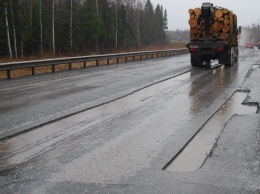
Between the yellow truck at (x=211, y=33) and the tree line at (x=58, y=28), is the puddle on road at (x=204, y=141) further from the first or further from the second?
the tree line at (x=58, y=28)

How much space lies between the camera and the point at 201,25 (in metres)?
22.6

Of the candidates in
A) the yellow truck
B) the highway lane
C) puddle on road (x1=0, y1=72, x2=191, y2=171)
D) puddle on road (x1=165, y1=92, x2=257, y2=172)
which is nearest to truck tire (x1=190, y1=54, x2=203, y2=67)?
the yellow truck

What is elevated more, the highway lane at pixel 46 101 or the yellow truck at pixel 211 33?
the yellow truck at pixel 211 33

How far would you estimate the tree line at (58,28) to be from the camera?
5269cm

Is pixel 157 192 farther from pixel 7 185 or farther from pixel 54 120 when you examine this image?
pixel 54 120

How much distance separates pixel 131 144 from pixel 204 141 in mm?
1207

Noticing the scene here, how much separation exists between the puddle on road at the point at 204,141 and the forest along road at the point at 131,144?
0.01 m

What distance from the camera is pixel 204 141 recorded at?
19.7 feet

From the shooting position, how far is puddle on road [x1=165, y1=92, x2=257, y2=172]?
15.9ft

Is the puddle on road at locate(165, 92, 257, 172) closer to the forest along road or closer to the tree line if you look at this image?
the forest along road

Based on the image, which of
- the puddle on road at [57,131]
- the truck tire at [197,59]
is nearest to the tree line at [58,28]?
the truck tire at [197,59]

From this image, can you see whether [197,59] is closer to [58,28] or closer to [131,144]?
[131,144]

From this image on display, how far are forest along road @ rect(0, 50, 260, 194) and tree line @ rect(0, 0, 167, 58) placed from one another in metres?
38.3

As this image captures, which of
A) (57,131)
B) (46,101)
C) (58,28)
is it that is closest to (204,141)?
(57,131)
